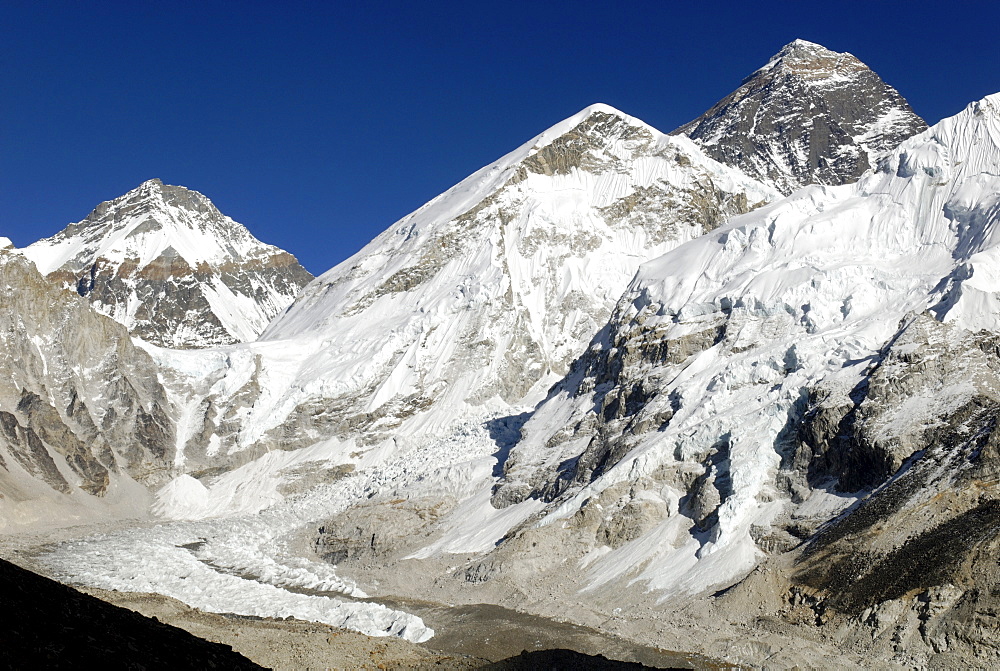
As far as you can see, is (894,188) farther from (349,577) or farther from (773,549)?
(349,577)

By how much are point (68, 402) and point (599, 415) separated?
5889 cm

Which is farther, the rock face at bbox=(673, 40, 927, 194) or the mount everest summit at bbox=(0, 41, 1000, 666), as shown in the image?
the rock face at bbox=(673, 40, 927, 194)

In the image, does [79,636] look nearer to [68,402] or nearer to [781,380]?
[781,380]

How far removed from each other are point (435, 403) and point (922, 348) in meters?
57.8

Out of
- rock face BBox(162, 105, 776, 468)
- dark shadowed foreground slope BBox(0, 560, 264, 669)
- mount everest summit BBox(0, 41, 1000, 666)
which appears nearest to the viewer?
dark shadowed foreground slope BBox(0, 560, 264, 669)

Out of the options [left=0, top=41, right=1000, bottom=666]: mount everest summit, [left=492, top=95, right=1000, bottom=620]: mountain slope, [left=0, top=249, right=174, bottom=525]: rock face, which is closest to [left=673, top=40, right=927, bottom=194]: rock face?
[left=0, top=41, right=1000, bottom=666]: mount everest summit

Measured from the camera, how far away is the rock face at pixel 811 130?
17350 cm

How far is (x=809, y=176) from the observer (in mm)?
171250

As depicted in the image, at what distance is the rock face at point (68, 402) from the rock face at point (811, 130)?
119 m

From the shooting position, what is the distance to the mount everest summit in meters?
42.9

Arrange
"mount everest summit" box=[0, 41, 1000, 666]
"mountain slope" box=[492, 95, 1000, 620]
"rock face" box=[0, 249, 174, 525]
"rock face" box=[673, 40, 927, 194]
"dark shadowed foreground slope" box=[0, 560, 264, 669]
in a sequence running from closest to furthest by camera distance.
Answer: "dark shadowed foreground slope" box=[0, 560, 264, 669] → "mount everest summit" box=[0, 41, 1000, 666] → "mountain slope" box=[492, 95, 1000, 620] → "rock face" box=[0, 249, 174, 525] → "rock face" box=[673, 40, 927, 194]

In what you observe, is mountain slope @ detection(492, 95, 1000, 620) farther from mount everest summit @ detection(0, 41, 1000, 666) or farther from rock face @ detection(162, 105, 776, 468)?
rock face @ detection(162, 105, 776, 468)

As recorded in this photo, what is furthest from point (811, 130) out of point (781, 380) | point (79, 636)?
point (79, 636)

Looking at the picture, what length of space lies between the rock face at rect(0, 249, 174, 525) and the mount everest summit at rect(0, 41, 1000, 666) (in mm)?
342
